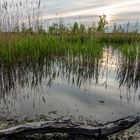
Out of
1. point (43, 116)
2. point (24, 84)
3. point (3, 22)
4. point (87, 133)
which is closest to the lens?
point (87, 133)

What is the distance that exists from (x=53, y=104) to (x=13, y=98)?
33.7 inches

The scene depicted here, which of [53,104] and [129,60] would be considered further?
[129,60]

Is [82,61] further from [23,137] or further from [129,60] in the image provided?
[23,137]

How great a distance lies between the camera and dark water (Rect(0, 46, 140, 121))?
5.52 m

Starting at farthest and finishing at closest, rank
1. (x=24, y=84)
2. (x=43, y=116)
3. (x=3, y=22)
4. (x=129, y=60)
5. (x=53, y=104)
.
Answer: (x=3, y=22), (x=129, y=60), (x=24, y=84), (x=53, y=104), (x=43, y=116)

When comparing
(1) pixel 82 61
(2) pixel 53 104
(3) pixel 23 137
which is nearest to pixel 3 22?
(1) pixel 82 61

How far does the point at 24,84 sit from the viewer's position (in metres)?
7.16

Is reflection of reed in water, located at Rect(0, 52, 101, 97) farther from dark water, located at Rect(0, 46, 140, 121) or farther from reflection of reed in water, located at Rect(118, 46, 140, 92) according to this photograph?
reflection of reed in water, located at Rect(118, 46, 140, 92)

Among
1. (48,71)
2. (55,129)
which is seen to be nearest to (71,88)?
(48,71)

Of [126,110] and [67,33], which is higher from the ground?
[67,33]

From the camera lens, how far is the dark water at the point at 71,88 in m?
5.52

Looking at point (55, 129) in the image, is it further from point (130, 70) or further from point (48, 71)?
point (130, 70)

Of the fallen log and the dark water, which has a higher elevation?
the fallen log

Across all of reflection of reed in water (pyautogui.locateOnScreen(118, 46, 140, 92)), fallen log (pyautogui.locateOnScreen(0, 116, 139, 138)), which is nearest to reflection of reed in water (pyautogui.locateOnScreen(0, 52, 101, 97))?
reflection of reed in water (pyautogui.locateOnScreen(118, 46, 140, 92))
